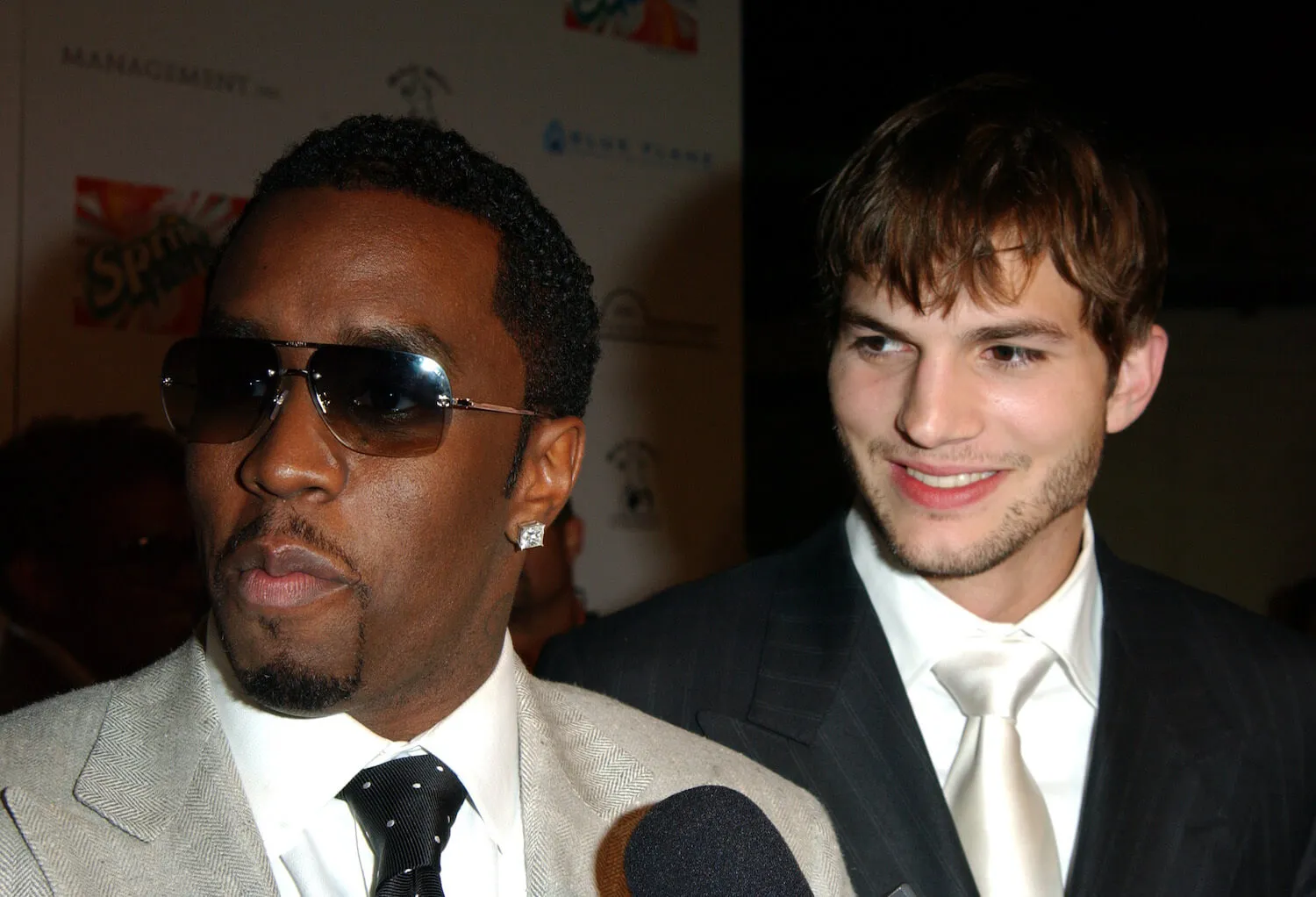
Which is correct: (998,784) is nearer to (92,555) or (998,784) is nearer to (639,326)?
(92,555)

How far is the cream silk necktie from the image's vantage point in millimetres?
2252

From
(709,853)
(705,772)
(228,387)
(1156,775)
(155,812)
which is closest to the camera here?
(709,853)

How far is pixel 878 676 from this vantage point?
240 cm

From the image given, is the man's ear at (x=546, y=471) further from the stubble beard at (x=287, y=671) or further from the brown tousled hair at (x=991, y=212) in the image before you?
the brown tousled hair at (x=991, y=212)

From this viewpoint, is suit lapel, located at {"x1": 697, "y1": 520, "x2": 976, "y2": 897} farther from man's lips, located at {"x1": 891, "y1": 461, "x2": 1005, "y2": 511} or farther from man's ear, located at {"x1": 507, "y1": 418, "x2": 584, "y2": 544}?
man's ear, located at {"x1": 507, "y1": 418, "x2": 584, "y2": 544}

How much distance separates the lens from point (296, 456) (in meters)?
1.60

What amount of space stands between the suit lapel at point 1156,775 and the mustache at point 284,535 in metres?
1.39

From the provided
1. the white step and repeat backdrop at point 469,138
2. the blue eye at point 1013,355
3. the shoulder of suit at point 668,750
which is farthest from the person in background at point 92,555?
the blue eye at point 1013,355

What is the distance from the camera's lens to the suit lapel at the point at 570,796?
1.74 meters

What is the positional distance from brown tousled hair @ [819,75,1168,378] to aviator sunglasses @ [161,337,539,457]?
1060 mm

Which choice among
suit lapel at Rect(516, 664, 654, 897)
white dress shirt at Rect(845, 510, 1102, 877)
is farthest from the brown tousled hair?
suit lapel at Rect(516, 664, 654, 897)

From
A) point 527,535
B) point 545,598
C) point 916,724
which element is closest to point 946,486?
point 916,724

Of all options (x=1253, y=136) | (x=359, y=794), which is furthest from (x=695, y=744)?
(x=1253, y=136)

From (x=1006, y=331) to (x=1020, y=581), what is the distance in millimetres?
493
